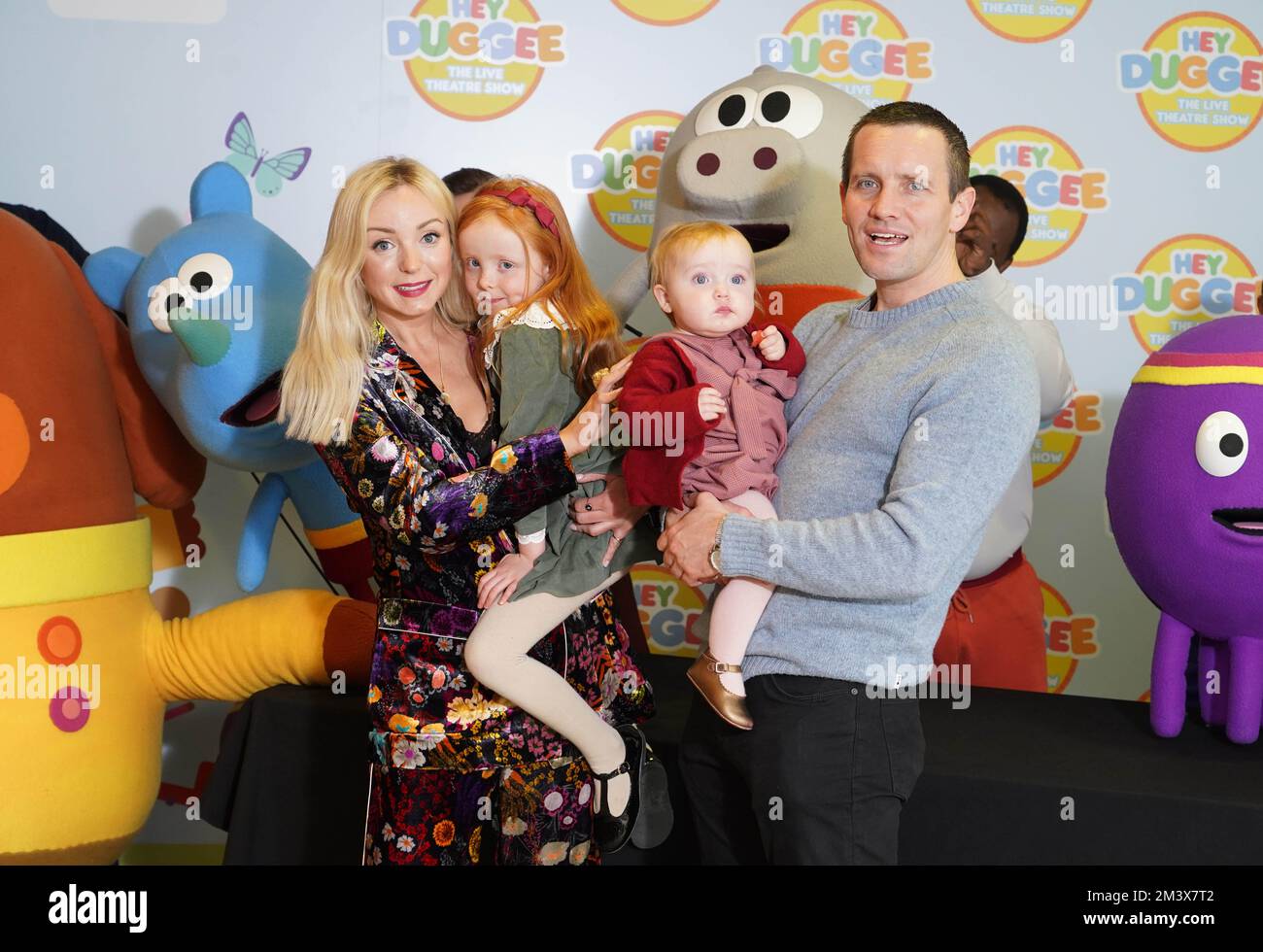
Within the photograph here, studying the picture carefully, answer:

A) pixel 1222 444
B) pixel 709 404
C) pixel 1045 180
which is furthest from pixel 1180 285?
pixel 709 404

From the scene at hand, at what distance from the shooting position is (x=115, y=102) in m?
3.17

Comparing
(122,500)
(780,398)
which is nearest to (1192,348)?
(780,398)

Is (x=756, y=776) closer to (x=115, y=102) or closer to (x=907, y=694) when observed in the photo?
(x=907, y=694)

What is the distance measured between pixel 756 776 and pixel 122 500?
1396mm

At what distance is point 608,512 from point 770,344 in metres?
0.34

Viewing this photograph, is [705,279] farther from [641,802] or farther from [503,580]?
[641,802]

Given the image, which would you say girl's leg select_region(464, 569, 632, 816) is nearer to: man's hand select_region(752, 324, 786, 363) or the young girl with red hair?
the young girl with red hair

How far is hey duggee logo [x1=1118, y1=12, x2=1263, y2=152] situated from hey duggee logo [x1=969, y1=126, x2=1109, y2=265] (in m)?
0.24

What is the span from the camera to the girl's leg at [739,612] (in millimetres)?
1578

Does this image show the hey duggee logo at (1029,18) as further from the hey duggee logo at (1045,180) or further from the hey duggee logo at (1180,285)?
the hey duggee logo at (1180,285)

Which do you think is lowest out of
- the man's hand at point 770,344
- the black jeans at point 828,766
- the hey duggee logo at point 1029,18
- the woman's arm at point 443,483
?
the black jeans at point 828,766

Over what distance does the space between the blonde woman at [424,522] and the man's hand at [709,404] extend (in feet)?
0.51

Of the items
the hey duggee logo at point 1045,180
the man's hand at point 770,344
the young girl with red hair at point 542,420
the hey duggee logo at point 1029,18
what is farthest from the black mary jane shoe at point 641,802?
the hey duggee logo at point 1029,18

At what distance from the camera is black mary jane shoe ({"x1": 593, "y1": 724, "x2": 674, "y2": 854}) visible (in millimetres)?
1775
